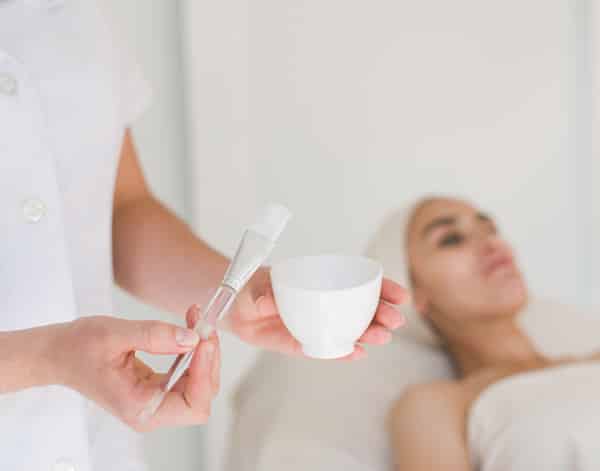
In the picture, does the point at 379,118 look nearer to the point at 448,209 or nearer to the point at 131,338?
the point at 448,209

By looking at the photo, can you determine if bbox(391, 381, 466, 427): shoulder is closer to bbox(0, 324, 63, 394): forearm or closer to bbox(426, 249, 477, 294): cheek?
bbox(426, 249, 477, 294): cheek

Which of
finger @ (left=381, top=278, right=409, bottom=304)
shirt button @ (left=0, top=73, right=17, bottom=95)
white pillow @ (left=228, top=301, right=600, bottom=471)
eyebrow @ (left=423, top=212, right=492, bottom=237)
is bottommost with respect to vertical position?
white pillow @ (left=228, top=301, right=600, bottom=471)

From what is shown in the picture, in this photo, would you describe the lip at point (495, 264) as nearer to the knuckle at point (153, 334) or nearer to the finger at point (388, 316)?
the finger at point (388, 316)

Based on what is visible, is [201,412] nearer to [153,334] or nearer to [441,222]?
[153,334]

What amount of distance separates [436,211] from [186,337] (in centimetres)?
123

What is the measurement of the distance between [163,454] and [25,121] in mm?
1423

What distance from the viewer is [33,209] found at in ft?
2.42

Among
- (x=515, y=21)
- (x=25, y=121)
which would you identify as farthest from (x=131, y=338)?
(x=515, y=21)

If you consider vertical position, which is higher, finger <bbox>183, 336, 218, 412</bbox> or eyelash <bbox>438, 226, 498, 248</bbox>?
finger <bbox>183, 336, 218, 412</bbox>

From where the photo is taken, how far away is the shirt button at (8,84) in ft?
2.36

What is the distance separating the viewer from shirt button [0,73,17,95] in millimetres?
719

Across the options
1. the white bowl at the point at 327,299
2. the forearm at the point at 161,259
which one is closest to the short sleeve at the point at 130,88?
the forearm at the point at 161,259

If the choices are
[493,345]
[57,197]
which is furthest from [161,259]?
[493,345]

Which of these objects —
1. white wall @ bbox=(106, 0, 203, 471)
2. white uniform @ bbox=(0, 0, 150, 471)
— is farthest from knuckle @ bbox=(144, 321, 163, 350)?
white wall @ bbox=(106, 0, 203, 471)
